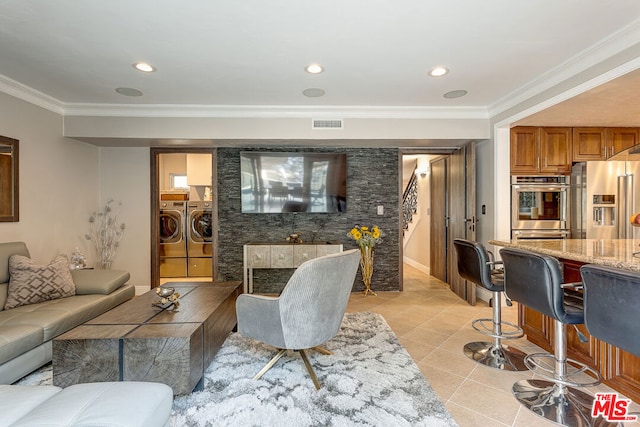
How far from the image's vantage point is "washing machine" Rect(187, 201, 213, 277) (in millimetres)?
5273

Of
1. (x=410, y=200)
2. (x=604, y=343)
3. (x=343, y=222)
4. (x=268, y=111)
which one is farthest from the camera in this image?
(x=410, y=200)

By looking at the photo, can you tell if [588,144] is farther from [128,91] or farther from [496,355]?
[128,91]

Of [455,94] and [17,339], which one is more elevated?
[455,94]

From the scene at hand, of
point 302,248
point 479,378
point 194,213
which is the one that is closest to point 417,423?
point 479,378

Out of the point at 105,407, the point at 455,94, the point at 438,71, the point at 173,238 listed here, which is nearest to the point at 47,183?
the point at 173,238

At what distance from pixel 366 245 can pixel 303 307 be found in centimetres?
241

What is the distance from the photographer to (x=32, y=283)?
253 centimetres

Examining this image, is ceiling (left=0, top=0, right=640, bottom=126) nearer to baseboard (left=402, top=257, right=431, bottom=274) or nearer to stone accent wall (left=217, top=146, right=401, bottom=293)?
stone accent wall (left=217, top=146, right=401, bottom=293)

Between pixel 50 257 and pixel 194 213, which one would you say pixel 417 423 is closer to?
pixel 50 257

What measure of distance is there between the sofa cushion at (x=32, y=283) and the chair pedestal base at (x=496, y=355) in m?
3.46

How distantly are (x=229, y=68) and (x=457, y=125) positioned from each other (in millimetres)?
2709

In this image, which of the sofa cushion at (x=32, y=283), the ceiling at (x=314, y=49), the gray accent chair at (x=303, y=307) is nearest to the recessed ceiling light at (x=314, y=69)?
the ceiling at (x=314, y=49)

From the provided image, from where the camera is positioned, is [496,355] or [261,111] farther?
[261,111]

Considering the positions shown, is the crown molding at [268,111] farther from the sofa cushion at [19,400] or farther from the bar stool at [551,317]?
the sofa cushion at [19,400]
